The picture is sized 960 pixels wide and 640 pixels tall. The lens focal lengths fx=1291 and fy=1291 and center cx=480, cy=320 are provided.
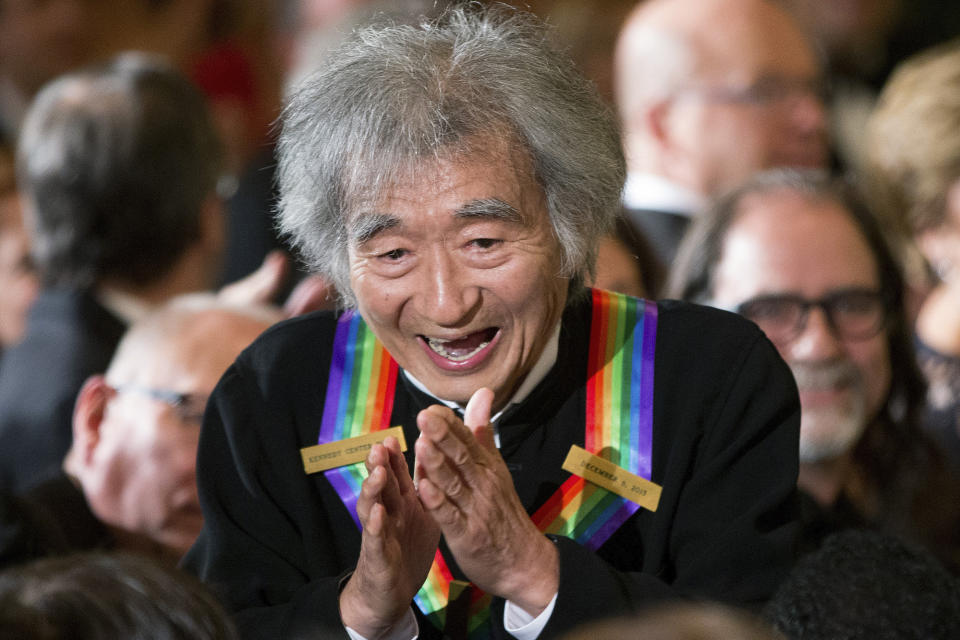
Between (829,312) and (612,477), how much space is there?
1.21 meters

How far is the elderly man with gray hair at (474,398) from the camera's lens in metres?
1.71

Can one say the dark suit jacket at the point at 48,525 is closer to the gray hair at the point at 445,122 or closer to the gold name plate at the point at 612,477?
the gray hair at the point at 445,122

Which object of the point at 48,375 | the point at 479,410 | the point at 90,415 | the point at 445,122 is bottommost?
the point at 48,375

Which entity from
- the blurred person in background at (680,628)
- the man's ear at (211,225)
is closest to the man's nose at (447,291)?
the blurred person in background at (680,628)

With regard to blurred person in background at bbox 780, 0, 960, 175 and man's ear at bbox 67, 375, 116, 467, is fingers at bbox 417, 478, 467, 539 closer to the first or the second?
man's ear at bbox 67, 375, 116, 467

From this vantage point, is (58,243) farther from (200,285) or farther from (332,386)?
(332,386)

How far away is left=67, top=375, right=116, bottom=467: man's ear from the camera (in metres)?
2.58

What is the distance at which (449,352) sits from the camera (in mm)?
1852

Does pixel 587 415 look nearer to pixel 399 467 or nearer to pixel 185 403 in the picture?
pixel 399 467

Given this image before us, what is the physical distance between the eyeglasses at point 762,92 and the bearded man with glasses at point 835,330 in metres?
0.73

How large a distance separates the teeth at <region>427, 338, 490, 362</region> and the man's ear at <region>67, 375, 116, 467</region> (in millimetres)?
1006

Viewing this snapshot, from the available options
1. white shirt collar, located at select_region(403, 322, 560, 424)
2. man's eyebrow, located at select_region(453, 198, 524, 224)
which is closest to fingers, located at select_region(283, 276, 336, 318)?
white shirt collar, located at select_region(403, 322, 560, 424)

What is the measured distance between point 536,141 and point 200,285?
1.85 m

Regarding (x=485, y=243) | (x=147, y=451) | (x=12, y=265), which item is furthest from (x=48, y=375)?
(x=485, y=243)
